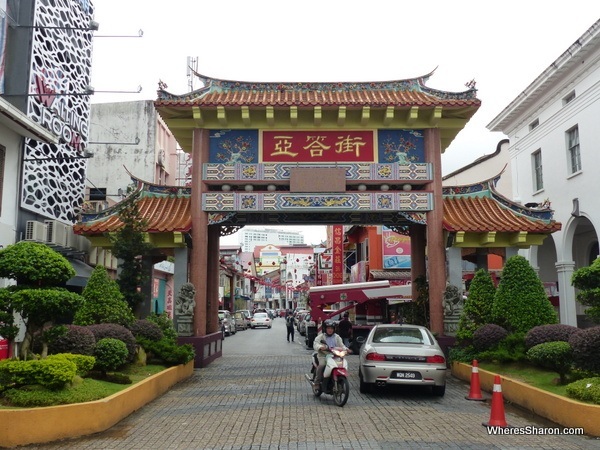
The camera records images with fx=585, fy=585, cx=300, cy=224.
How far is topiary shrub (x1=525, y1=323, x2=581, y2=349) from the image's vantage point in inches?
450

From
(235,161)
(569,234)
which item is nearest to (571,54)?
(569,234)

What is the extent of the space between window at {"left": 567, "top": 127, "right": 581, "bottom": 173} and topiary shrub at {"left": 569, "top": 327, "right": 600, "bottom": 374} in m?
12.5

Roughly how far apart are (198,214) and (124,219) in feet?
7.57

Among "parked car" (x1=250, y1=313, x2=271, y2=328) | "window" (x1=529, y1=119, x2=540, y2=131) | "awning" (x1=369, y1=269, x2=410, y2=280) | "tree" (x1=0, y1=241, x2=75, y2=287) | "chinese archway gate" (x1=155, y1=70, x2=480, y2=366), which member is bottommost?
"parked car" (x1=250, y1=313, x2=271, y2=328)

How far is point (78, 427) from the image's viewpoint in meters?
8.32

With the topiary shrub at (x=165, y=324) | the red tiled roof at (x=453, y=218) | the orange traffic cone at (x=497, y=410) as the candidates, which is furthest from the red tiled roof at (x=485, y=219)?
the orange traffic cone at (x=497, y=410)

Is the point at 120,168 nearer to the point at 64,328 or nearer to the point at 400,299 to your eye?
the point at 400,299

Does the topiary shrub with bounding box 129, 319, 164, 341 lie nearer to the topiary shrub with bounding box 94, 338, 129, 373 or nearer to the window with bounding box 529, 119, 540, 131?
the topiary shrub with bounding box 94, 338, 129, 373

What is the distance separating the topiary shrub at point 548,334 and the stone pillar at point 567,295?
34.7ft

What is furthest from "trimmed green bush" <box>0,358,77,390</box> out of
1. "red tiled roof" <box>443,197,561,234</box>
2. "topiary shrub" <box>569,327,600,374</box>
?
"red tiled roof" <box>443,197,561,234</box>

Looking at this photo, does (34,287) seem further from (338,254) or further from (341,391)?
(338,254)

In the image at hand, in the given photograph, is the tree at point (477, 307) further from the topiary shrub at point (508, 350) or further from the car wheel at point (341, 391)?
the car wheel at point (341, 391)

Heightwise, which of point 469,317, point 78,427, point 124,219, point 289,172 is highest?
point 289,172

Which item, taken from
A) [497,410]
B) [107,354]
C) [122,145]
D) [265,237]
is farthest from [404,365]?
[265,237]
